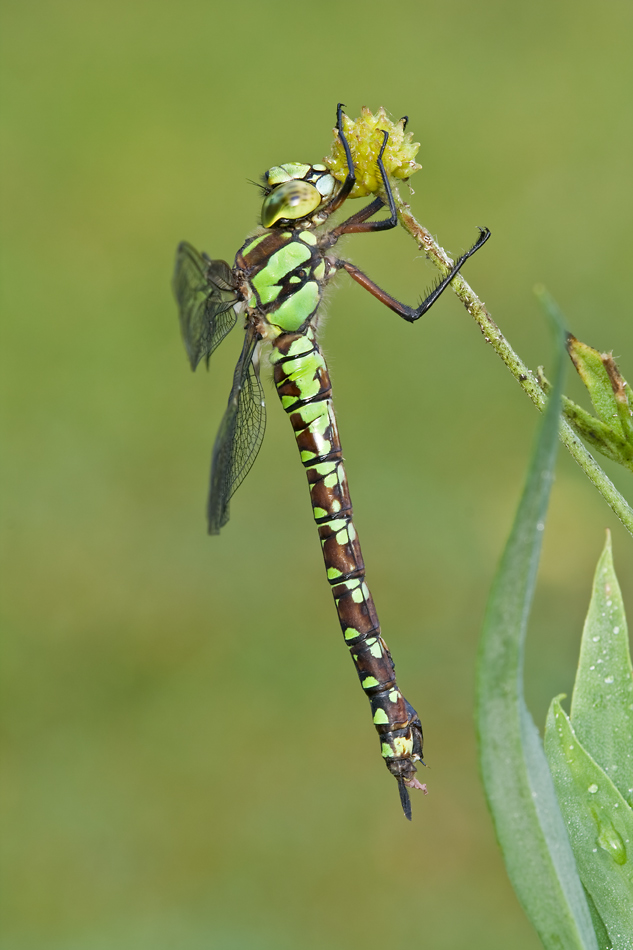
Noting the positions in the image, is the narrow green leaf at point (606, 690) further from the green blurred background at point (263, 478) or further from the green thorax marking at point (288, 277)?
the green blurred background at point (263, 478)

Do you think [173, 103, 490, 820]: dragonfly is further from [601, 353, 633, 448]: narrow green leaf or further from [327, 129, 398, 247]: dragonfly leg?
[601, 353, 633, 448]: narrow green leaf

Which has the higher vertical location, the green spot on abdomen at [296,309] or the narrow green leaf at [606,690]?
the green spot on abdomen at [296,309]

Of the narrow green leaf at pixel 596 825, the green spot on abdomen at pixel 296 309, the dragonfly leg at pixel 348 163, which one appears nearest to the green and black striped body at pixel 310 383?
the green spot on abdomen at pixel 296 309

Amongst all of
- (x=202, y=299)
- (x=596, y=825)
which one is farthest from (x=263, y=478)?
(x=596, y=825)

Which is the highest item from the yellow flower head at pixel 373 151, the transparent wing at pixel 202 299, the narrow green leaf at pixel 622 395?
the transparent wing at pixel 202 299

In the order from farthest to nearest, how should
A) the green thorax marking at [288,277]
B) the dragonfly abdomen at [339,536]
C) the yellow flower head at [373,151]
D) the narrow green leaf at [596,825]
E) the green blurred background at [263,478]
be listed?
the green blurred background at [263,478] < the green thorax marking at [288,277] < the dragonfly abdomen at [339,536] < the yellow flower head at [373,151] < the narrow green leaf at [596,825]

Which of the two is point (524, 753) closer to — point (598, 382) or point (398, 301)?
point (598, 382)

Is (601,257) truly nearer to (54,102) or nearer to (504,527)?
(504,527)
